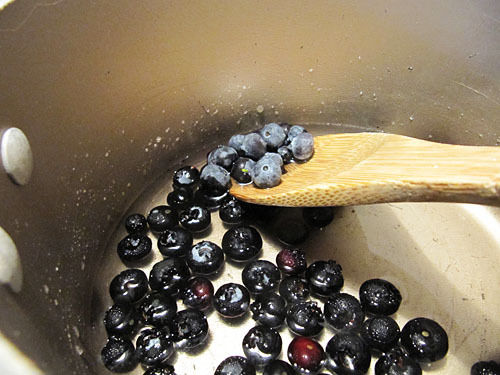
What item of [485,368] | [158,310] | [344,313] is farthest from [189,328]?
[485,368]

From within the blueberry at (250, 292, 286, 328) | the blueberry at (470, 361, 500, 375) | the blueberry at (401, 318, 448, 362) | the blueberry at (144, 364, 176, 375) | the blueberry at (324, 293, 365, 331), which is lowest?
the blueberry at (470, 361, 500, 375)

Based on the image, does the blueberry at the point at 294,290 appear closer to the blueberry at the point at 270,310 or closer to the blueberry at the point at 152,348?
the blueberry at the point at 270,310

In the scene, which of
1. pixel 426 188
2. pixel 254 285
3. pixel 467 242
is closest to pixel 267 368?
pixel 254 285

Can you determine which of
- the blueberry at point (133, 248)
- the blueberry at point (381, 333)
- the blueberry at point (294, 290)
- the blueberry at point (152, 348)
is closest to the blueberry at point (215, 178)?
the blueberry at point (133, 248)

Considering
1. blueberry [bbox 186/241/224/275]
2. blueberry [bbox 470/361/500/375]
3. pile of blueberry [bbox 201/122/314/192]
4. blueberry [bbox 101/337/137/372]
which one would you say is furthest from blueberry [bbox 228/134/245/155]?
blueberry [bbox 470/361/500/375]

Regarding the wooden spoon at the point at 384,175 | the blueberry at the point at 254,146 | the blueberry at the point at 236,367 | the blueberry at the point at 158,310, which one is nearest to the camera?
the wooden spoon at the point at 384,175

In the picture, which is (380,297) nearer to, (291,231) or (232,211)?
(291,231)

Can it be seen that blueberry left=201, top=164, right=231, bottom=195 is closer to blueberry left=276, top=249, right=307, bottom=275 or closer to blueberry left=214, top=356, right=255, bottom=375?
blueberry left=276, top=249, right=307, bottom=275
